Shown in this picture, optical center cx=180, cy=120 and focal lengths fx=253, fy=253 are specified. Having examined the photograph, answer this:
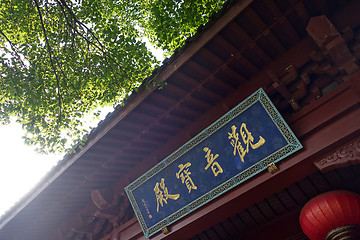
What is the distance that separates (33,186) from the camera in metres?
5.13

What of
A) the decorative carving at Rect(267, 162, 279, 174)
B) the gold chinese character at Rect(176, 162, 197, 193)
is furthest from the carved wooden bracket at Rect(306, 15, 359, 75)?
the gold chinese character at Rect(176, 162, 197, 193)

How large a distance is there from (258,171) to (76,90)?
460 cm

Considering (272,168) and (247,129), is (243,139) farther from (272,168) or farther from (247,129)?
(272,168)

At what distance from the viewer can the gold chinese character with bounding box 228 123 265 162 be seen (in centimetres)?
339

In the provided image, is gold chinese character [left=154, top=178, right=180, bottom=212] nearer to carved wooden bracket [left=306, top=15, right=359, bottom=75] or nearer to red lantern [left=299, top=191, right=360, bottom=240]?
red lantern [left=299, top=191, right=360, bottom=240]

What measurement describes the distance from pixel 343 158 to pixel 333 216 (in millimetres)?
703

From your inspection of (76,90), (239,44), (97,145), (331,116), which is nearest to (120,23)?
(76,90)

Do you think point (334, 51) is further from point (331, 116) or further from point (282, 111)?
point (282, 111)

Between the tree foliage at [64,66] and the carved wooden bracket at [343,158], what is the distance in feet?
11.2

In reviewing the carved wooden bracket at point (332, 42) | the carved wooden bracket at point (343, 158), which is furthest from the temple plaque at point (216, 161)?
the carved wooden bracket at point (332, 42)

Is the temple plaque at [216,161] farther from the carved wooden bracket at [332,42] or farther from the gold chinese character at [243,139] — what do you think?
the carved wooden bracket at [332,42]

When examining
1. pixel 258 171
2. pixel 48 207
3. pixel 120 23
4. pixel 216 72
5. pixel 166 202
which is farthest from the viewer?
pixel 120 23

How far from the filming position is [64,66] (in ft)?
19.5

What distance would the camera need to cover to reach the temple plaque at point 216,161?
3305 mm
